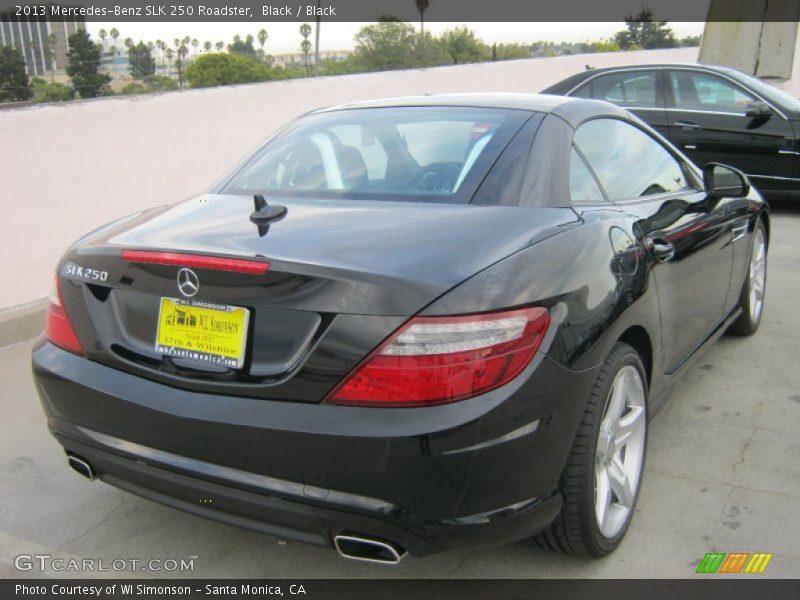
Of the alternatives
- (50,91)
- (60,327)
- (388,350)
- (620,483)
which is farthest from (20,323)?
(620,483)

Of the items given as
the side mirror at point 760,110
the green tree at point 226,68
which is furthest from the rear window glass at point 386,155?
the green tree at point 226,68

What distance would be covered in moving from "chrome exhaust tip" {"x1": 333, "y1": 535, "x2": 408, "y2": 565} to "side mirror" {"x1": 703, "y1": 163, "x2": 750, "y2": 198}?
2.51 meters

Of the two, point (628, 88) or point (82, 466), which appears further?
point (628, 88)

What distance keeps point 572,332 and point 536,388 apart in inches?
9.5

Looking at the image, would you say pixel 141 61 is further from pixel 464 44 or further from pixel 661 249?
pixel 464 44

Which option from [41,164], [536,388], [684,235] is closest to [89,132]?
[41,164]

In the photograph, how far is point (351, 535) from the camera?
6.97ft

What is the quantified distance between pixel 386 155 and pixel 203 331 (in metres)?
1.14

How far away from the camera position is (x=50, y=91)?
19.8ft

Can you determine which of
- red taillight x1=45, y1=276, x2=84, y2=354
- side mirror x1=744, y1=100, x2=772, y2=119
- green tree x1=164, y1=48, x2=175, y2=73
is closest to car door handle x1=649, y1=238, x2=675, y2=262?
red taillight x1=45, y1=276, x2=84, y2=354

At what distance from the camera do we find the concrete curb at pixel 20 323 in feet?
16.4

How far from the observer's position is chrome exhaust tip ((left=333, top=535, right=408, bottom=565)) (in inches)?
83.7

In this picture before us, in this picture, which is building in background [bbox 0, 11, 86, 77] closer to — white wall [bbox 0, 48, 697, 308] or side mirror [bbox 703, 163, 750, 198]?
white wall [bbox 0, 48, 697, 308]

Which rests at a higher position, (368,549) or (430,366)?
(430,366)
